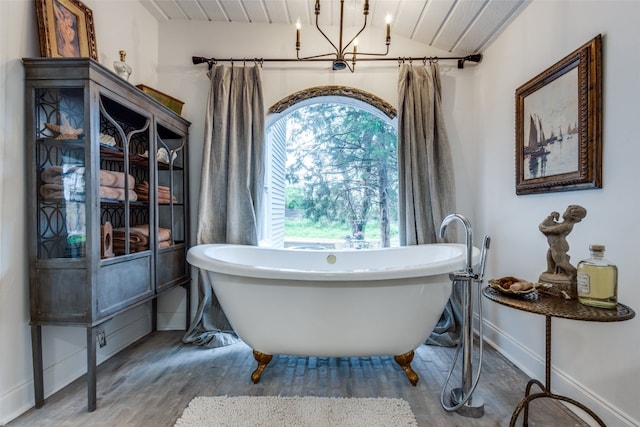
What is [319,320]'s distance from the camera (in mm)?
1663

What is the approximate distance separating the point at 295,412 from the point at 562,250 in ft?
4.54

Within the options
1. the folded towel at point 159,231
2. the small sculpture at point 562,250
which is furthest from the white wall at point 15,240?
the small sculpture at point 562,250

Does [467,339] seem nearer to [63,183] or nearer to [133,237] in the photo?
[133,237]

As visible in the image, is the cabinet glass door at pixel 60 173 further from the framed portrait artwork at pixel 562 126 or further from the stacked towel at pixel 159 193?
the framed portrait artwork at pixel 562 126

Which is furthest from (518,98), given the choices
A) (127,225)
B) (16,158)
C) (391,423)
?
(16,158)

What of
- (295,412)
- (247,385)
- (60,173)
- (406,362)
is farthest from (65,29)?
(406,362)

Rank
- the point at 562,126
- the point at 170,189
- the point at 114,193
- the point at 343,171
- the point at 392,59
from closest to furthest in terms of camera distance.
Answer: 1. the point at 562,126
2. the point at 114,193
3. the point at 170,189
4. the point at 392,59
5. the point at 343,171

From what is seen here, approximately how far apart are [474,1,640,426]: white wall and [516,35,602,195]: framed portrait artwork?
0.12 ft

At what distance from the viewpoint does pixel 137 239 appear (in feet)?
6.36

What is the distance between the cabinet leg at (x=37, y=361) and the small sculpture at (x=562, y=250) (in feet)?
7.72

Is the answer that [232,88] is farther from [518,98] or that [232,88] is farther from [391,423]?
[391,423]

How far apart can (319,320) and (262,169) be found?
1.28m

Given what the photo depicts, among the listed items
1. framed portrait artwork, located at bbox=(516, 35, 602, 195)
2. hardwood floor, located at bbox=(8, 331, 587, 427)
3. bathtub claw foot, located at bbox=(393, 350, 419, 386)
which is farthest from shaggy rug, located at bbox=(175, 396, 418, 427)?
framed portrait artwork, located at bbox=(516, 35, 602, 195)

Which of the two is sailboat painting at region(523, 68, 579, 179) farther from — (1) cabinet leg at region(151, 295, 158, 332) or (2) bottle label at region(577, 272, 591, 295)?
(1) cabinet leg at region(151, 295, 158, 332)
